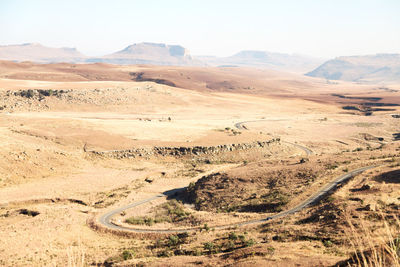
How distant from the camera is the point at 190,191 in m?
39.7

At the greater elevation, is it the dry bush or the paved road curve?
the dry bush

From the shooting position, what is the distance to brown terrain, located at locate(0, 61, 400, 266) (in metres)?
19.0

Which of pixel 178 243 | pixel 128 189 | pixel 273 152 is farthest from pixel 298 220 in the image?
pixel 273 152

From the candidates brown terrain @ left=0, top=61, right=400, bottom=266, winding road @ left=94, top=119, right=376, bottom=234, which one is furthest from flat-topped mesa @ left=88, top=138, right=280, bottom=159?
winding road @ left=94, top=119, right=376, bottom=234

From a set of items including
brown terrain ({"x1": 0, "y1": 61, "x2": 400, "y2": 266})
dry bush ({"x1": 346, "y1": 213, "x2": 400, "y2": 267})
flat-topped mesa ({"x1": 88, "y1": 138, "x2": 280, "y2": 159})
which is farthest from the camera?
flat-topped mesa ({"x1": 88, "y1": 138, "x2": 280, "y2": 159})

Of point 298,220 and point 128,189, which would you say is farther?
point 128,189

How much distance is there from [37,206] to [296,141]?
52.7m

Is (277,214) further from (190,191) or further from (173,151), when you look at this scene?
(173,151)

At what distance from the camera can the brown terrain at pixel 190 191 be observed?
62.3 ft

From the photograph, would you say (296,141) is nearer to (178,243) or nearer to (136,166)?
(136,166)

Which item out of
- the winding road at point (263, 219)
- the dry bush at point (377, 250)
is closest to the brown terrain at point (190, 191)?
the dry bush at point (377, 250)

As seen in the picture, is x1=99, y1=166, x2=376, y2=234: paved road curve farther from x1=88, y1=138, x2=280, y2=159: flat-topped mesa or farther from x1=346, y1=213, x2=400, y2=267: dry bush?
x1=88, y1=138, x2=280, y2=159: flat-topped mesa

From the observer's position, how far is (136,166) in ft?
176

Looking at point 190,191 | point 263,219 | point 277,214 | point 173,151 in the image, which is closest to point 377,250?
point 263,219
